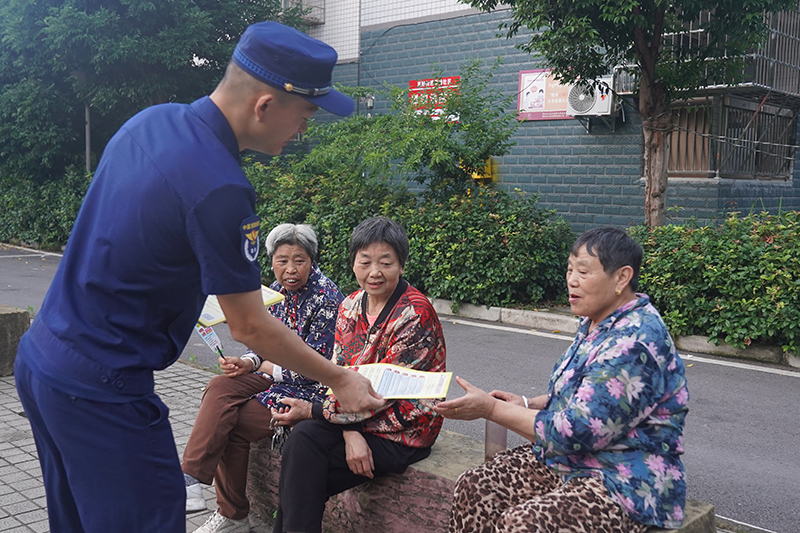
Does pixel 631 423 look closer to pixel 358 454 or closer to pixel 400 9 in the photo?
pixel 358 454

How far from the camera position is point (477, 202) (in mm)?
9797

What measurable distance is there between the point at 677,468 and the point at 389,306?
1267 millimetres

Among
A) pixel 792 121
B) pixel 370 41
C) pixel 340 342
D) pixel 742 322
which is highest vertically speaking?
pixel 370 41

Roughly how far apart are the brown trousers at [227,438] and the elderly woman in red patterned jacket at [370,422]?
0.97 ft

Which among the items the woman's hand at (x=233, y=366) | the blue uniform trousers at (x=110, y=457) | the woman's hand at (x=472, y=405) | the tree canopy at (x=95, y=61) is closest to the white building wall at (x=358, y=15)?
the tree canopy at (x=95, y=61)

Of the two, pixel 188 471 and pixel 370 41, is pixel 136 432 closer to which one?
pixel 188 471

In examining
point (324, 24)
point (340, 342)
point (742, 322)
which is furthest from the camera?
point (324, 24)

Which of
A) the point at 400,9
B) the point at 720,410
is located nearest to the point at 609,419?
the point at 720,410

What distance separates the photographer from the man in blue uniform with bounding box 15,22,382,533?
1813mm

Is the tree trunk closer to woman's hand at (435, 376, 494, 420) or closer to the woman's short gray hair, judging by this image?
the woman's short gray hair

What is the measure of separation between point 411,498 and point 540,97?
10.8 meters

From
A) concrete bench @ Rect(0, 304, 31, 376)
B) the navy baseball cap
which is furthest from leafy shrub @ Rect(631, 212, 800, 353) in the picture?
A: the navy baseball cap

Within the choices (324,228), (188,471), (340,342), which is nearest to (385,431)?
(340,342)

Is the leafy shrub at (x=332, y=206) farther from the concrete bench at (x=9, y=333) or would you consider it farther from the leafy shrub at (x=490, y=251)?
the concrete bench at (x=9, y=333)
